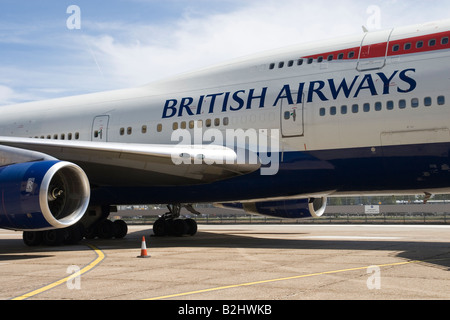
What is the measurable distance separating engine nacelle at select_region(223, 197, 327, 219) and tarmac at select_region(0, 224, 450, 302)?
433 cm

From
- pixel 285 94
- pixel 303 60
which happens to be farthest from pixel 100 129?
pixel 303 60

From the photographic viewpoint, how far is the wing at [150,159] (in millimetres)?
12609

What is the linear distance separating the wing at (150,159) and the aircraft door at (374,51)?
3507 millimetres

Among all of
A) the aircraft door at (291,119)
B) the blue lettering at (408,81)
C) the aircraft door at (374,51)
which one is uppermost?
the aircraft door at (374,51)

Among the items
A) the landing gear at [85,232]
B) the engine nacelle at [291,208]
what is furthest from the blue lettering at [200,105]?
the landing gear at [85,232]

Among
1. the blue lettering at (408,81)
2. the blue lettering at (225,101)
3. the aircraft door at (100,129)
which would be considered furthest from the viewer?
the aircraft door at (100,129)

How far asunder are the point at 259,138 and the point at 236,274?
5.69m

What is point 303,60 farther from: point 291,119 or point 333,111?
point 333,111

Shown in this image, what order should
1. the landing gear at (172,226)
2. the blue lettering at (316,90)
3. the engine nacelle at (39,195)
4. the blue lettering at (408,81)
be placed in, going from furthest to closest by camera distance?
the landing gear at (172,226) → the blue lettering at (316,90) → the blue lettering at (408,81) → the engine nacelle at (39,195)

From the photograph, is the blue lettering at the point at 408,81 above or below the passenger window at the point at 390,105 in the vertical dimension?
above

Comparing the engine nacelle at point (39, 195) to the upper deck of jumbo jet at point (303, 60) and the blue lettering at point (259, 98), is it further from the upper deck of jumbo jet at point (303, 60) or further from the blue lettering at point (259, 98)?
the upper deck of jumbo jet at point (303, 60)

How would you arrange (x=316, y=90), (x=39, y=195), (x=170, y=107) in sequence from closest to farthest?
(x=39, y=195) → (x=316, y=90) → (x=170, y=107)

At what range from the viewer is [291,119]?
12688 mm

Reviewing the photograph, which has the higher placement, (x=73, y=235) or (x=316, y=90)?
(x=316, y=90)
